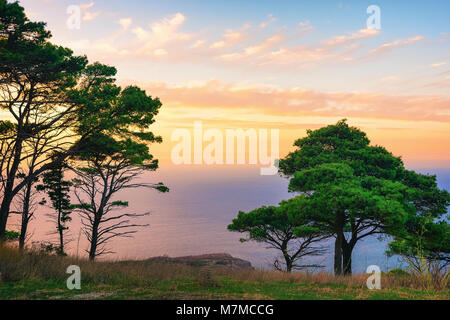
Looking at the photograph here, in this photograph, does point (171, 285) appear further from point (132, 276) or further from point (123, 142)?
point (123, 142)

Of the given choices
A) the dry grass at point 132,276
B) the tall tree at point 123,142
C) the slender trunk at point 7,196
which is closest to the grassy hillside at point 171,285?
the dry grass at point 132,276

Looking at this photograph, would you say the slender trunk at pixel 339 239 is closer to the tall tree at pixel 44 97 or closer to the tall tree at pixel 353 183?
the tall tree at pixel 353 183

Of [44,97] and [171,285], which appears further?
[44,97]

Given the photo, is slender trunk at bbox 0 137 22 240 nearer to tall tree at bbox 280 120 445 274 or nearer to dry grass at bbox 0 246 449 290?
dry grass at bbox 0 246 449 290

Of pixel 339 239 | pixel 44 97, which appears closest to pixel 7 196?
pixel 44 97

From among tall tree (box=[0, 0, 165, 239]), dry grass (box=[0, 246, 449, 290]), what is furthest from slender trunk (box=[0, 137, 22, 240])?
dry grass (box=[0, 246, 449, 290])

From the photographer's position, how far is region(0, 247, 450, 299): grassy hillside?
25.7 feet

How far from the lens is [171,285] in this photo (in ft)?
29.6

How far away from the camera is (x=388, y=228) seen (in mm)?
16766

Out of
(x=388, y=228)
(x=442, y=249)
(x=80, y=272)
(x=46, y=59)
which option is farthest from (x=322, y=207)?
(x=46, y=59)

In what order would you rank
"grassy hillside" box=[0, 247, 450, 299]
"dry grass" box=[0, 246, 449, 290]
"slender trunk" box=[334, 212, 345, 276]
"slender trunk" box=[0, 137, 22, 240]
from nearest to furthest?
"grassy hillside" box=[0, 247, 450, 299]
"dry grass" box=[0, 246, 449, 290]
"slender trunk" box=[0, 137, 22, 240]
"slender trunk" box=[334, 212, 345, 276]

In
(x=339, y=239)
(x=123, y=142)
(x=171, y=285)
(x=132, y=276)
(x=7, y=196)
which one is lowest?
(x=339, y=239)
